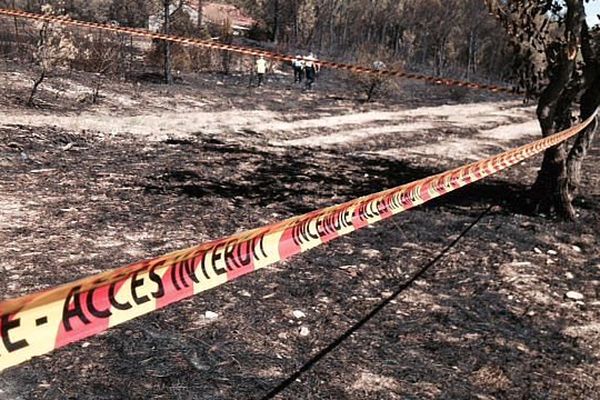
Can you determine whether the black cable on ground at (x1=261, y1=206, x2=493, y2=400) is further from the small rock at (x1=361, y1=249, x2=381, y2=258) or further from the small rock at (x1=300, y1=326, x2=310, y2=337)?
the small rock at (x1=361, y1=249, x2=381, y2=258)

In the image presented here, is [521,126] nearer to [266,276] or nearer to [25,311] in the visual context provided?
[266,276]

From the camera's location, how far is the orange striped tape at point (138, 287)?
166 centimetres

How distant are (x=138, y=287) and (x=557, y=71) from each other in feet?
20.8

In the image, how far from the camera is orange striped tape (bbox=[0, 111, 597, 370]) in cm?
166

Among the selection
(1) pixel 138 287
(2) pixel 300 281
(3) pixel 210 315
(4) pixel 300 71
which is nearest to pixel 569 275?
(2) pixel 300 281

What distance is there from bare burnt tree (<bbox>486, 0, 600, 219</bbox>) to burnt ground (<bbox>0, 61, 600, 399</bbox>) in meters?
0.46

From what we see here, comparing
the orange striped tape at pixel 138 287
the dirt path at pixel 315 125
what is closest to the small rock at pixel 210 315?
the orange striped tape at pixel 138 287

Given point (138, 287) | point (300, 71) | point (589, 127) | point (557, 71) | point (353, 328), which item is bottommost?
point (353, 328)

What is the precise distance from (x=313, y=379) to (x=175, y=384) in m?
0.85

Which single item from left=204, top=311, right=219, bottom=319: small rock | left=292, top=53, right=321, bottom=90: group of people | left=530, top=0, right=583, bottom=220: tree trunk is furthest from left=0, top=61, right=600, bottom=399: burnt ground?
left=292, top=53, right=321, bottom=90: group of people

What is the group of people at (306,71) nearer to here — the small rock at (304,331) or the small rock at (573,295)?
the small rock at (573,295)

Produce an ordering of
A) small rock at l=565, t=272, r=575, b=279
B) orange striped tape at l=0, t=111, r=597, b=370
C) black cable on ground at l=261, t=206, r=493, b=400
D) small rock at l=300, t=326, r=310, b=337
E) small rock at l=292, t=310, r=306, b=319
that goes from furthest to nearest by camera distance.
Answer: small rock at l=565, t=272, r=575, b=279 < small rock at l=292, t=310, r=306, b=319 < small rock at l=300, t=326, r=310, b=337 < black cable on ground at l=261, t=206, r=493, b=400 < orange striped tape at l=0, t=111, r=597, b=370

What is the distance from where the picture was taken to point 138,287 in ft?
6.64

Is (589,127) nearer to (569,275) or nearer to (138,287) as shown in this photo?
(569,275)
